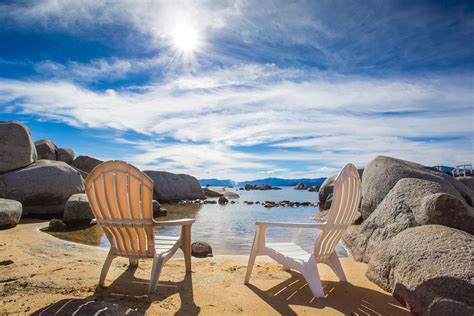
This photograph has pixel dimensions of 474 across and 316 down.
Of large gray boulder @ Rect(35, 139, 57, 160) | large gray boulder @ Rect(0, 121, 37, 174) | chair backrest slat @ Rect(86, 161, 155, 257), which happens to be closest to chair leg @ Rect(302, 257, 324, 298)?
chair backrest slat @ Rect(86, 161, 155, 257)

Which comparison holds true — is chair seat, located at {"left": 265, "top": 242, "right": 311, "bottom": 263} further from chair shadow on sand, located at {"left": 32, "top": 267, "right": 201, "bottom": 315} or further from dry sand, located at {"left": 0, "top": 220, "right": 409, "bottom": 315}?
chair shadow on sand, located at {"left": 32, "top": 267, "right": 201, "bottom": 315}

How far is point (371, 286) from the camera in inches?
158

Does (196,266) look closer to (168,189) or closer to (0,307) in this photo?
(0,307)

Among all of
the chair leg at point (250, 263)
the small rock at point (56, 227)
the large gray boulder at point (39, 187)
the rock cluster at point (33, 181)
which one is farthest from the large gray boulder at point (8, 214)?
the chair leg at point (250, 263)

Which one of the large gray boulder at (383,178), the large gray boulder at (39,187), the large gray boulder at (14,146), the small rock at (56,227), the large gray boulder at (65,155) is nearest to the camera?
the large gray boulder at (383,178)

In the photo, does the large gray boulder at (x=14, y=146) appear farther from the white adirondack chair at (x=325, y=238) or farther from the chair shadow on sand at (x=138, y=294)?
the white adirondack chair at (x=325, y=238)

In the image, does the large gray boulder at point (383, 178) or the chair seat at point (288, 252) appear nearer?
the chair seat at point (288, 252)

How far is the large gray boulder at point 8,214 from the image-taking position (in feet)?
25.6

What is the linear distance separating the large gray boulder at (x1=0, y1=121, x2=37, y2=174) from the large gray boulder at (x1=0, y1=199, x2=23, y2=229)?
14.1ft

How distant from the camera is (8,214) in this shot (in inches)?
312

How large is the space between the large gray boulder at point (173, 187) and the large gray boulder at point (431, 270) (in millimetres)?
19236

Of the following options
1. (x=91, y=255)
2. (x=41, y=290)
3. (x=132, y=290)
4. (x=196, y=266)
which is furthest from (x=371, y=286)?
(x=91, y=255)

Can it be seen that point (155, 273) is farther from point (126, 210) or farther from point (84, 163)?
point (84, 163)

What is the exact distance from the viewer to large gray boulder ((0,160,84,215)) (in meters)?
11.0
